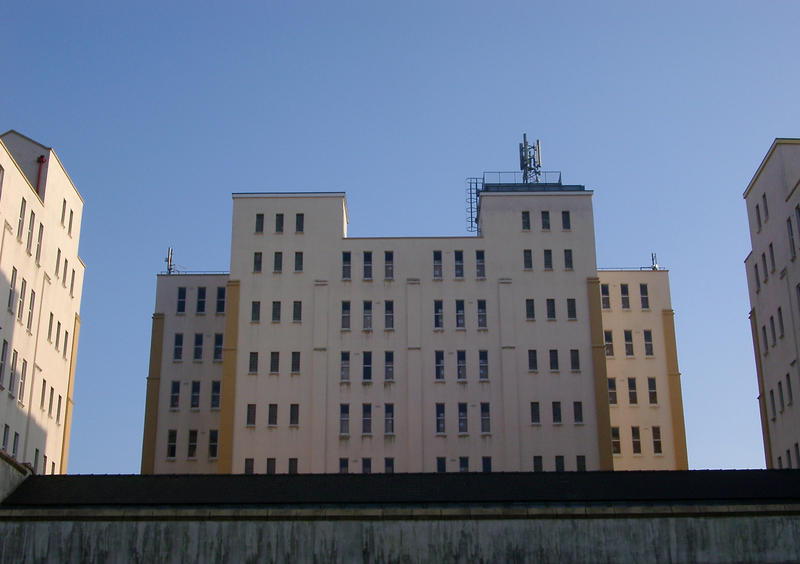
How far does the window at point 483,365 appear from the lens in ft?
261

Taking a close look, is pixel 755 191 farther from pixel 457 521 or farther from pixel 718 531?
pixel 457 521

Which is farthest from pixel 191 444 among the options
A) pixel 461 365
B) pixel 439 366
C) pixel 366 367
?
pixel 461 365

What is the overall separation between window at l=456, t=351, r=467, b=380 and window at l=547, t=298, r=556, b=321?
705 centimetres

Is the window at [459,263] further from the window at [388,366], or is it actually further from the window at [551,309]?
the window at [388,366]

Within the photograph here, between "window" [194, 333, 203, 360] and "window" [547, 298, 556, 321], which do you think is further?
"window" [194, 333, 203, 360]

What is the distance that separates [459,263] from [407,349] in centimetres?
806

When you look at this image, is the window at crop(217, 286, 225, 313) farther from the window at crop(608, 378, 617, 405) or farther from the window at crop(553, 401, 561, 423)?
the window at crop(608, 378, 617, 405)

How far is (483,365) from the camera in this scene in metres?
79.8

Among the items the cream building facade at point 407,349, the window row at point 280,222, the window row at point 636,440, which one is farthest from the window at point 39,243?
the window row at point 636,440

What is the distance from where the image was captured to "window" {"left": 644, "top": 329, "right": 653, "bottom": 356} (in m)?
89.9

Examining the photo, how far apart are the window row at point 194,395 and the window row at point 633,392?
1264 inches

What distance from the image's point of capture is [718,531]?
43.7 m

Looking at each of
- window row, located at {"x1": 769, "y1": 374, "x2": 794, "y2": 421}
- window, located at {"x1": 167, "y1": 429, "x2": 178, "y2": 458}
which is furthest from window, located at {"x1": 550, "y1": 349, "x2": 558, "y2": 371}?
window, located at {"x1": 167, "y1": 429, "x2": 178, "y2": 458}

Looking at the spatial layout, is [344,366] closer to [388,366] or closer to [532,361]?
[388,366]
